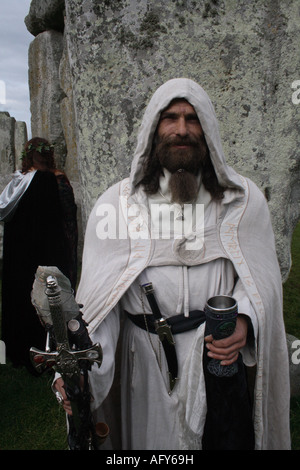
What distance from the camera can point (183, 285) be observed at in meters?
1.79

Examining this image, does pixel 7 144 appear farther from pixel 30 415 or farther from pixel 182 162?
pixel 182 162

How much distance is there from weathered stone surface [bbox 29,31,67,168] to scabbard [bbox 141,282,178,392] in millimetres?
6358

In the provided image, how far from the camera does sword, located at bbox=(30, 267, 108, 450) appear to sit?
1270 millimetres

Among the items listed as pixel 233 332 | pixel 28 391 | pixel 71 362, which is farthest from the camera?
pixel 28 391

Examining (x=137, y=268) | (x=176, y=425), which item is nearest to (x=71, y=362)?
(x=137, y=268)

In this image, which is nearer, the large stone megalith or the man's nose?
the man's nose

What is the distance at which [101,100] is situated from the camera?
2748 mm

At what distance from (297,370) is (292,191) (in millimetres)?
1479

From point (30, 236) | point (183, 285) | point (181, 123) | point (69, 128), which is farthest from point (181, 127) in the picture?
point (69, 128)

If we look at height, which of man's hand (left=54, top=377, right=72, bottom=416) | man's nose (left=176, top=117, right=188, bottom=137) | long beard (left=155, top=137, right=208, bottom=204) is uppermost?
man's nose (left=176, top=117, right=188, bottom=137)

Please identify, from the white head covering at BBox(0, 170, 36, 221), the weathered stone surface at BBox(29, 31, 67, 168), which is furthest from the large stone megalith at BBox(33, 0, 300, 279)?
the weathered stone surface at BBox(29, 31, 67, 168)

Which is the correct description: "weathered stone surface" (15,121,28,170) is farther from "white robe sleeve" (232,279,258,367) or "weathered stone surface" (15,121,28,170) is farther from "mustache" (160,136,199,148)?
"white robe sleeve" (232,279,258,367)

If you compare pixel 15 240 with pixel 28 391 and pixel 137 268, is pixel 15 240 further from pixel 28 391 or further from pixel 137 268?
pixel 137 268

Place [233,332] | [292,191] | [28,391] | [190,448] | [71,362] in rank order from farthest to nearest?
[28,391] < [292,191] < [190,448] < [233,332] < [71,362]
